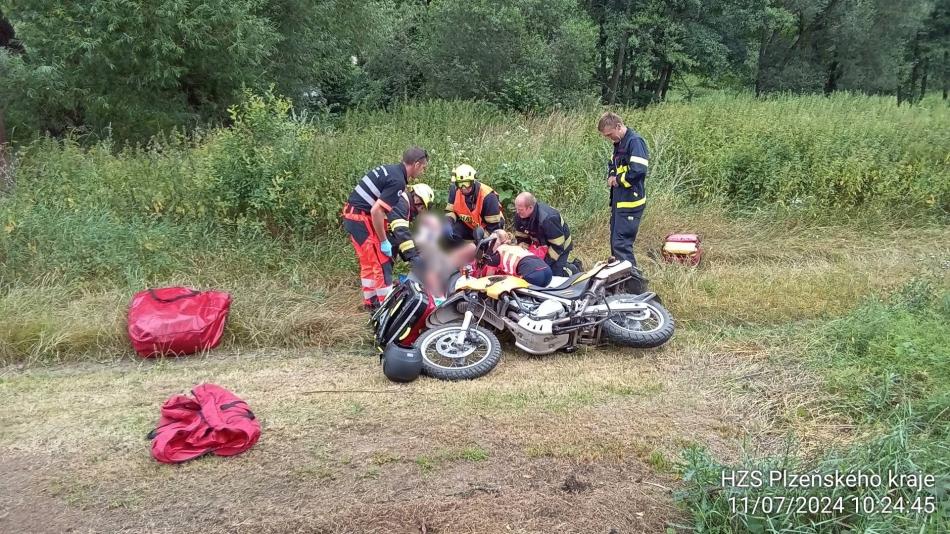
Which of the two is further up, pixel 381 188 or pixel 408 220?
pixel 381 188

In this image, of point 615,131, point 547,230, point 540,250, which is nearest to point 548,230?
point 547,230

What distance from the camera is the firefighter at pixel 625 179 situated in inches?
236

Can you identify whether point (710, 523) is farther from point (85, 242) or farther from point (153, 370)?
point (85, 242)

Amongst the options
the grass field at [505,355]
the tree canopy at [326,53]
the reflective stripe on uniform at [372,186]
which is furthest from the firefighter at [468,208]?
the tree canopy at [326,53]

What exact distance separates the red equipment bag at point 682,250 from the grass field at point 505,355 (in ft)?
0.77

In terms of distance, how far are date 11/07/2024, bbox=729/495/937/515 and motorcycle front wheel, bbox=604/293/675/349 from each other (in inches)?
89.1

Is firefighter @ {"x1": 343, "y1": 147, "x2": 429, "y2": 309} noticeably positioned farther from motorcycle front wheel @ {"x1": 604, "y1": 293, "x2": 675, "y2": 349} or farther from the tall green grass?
motorcycle front wheel @ {"x1": 604, "y1": 293, "x2": 675, "y2": 349}

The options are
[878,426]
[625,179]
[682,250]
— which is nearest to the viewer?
[878,426]

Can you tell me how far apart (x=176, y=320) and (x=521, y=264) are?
2948 mm

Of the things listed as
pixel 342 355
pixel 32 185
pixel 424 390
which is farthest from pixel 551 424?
pixel 32 185

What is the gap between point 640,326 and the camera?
200 inches

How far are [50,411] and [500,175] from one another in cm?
487

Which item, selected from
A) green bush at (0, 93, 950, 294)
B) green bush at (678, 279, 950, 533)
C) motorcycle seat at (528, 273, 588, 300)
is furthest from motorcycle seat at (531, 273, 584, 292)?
green bush at (0, 93, 950, 294)

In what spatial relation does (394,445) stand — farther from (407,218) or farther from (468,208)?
(468,208)
